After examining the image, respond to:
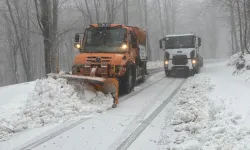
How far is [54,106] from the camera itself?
8938 millimetres

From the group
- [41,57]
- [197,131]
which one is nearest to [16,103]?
[197,131]

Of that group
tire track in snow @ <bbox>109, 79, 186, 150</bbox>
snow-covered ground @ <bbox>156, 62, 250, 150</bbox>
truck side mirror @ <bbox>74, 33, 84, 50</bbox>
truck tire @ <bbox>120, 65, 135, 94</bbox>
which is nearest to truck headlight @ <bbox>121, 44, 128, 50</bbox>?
truck tire @ <bbox>120, 65, 135, 94</bbox>

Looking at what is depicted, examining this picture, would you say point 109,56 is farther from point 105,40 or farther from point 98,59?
point 105,40

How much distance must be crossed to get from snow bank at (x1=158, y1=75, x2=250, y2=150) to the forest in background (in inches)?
398

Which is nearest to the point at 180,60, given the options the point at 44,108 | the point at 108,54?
the point at 108,54

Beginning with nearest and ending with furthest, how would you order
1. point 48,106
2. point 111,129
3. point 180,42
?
point 111,129 → point 48,106 → point 180,42

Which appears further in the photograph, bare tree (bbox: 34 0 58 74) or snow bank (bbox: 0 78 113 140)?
bare tree (bbox: 34 0 58 74)

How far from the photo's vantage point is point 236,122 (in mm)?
6367

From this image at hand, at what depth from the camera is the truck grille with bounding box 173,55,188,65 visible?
20.2m

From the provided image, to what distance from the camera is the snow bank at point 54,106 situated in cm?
805

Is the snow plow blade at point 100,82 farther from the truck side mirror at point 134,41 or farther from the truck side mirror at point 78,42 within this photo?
the truck side mirror at point 134,41

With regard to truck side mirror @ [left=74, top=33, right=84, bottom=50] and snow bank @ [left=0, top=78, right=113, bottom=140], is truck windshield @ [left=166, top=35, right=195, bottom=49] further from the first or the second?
snow bank @ [left=0, top=78, right=113, bottom=140]

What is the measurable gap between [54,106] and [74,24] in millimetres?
35670

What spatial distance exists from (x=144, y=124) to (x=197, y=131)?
165 cm
